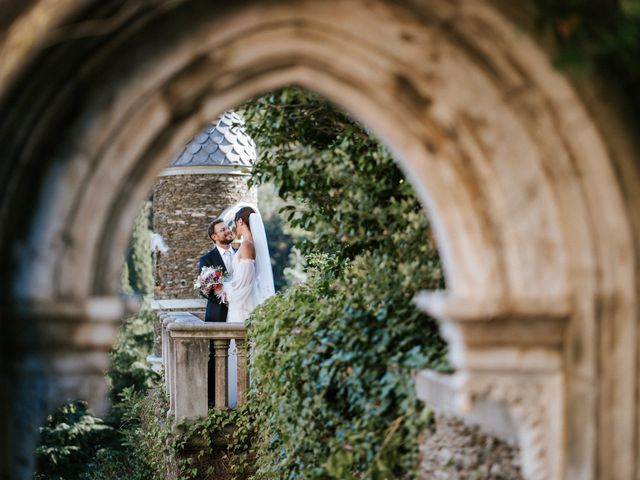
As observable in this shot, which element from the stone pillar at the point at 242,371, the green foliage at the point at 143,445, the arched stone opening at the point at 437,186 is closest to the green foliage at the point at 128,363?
the green foliage at the point at 143,445

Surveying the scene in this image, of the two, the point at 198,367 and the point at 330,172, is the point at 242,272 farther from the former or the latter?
the point at 330,172

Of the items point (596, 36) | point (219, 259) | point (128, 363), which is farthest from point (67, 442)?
point (596, 36)

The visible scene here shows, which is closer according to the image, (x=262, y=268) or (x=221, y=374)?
(x=221, y=374)

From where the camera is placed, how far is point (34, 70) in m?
3.67

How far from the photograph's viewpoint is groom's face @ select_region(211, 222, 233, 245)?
1149 cm

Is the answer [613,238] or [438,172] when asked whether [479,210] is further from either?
[613,238]

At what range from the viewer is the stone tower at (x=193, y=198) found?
53.7 ft

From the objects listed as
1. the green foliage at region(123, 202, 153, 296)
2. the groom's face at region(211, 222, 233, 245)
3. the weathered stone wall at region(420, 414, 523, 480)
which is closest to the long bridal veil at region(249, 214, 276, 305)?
the groom's face at region(211, 222, 233, 245)

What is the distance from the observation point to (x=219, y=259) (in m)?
11.4

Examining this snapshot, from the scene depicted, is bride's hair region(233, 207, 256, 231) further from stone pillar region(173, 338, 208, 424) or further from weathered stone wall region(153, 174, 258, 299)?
weathered stone wall region(153, 174, 258, 299)

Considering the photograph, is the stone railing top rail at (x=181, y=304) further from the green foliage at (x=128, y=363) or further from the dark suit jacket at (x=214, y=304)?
the green foliage at (x=128, y=363)

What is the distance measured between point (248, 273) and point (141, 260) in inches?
676

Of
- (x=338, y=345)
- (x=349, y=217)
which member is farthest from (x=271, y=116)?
(x=338, y=345)

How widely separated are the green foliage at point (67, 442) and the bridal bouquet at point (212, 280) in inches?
282
